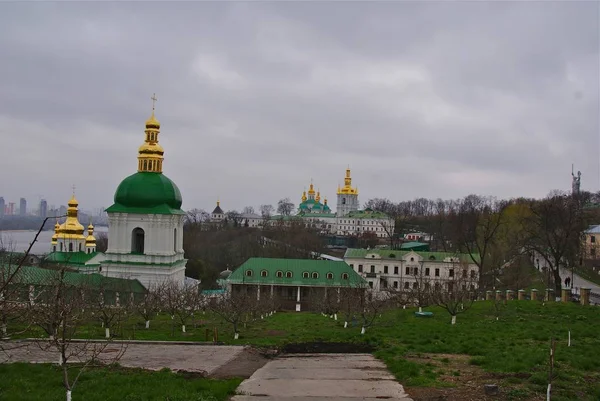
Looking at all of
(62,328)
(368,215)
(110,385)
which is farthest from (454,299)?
(368,215)

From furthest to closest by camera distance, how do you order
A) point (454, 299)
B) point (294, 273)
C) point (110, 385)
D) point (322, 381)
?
point (294, 273)
point (454, 299)
point (322, 381)
point (110, 385)

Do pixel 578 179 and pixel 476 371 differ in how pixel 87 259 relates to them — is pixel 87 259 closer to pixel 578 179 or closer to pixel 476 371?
pixel 476 371

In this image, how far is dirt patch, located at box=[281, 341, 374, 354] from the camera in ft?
56.4

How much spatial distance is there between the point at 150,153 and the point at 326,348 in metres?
24.8

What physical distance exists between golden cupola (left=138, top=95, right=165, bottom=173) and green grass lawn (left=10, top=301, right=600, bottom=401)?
43.7ft

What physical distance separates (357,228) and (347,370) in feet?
371

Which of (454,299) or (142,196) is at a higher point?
(142,196)

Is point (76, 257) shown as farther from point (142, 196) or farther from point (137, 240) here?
point (142, 196)

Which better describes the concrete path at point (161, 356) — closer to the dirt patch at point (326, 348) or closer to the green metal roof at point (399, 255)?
the dirt patch at point (326, 348)

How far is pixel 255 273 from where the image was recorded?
1676 inches

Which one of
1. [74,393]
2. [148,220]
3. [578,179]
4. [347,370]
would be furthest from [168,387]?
[578,179]

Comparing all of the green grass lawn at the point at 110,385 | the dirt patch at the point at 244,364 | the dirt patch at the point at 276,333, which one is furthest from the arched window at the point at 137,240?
the green grass lawn at the point at 110,385

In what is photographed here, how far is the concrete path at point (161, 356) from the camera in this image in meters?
14.9

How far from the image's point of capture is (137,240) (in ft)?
125
